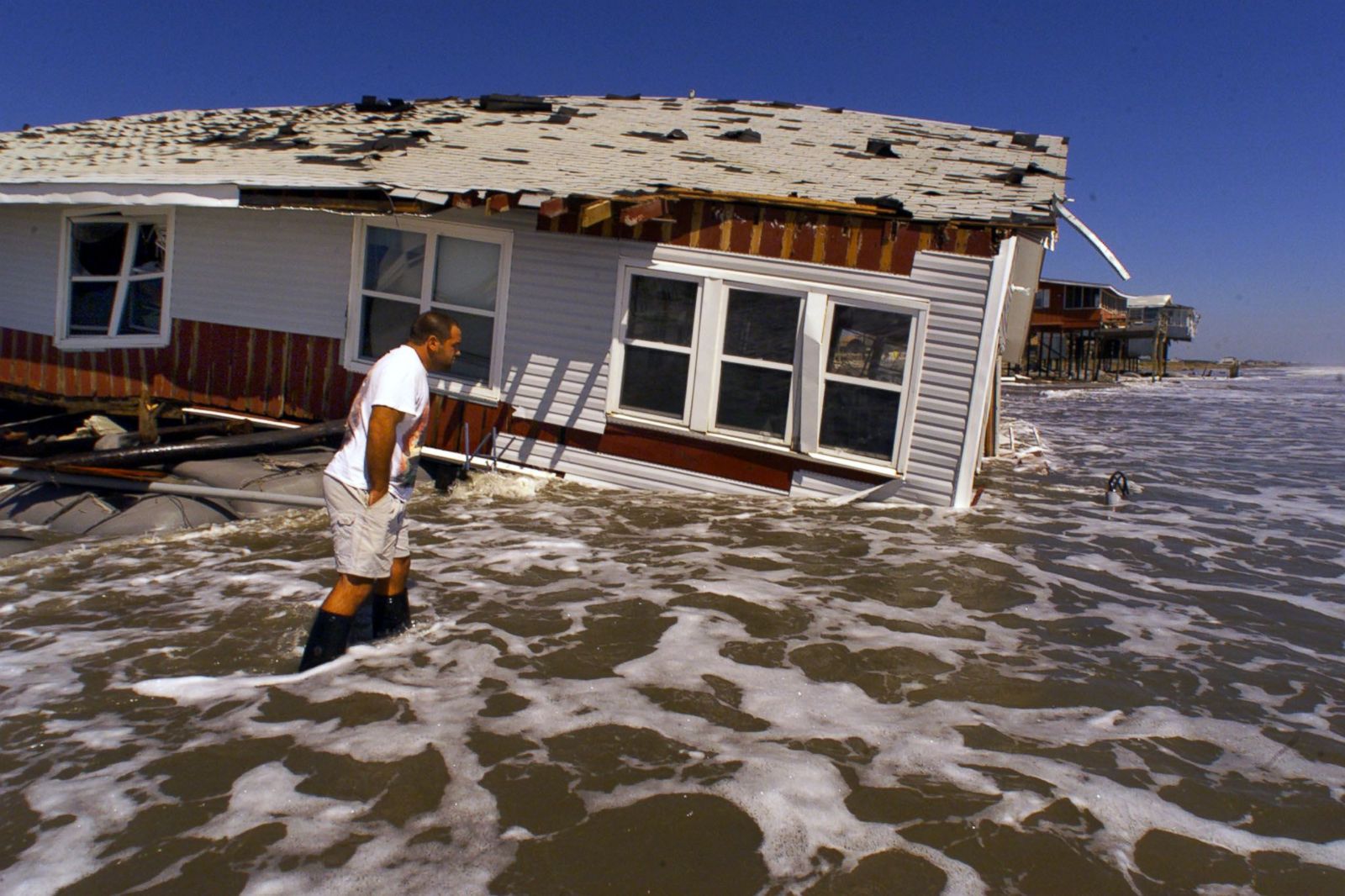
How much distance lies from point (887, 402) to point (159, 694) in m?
6.38

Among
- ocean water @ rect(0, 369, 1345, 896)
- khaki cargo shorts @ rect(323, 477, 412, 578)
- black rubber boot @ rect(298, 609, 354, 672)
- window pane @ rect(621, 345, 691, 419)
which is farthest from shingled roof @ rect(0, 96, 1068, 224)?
black rubber boot @ rect(298, 609, 354, 672)

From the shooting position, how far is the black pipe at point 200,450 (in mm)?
7879

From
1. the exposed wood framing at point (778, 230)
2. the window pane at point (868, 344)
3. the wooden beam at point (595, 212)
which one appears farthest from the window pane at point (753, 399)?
the wooden beam at point (595, 212)

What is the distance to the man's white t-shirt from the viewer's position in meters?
4.24

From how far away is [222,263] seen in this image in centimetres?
1055

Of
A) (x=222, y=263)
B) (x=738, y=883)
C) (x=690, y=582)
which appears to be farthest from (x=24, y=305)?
(x=738, y=883)

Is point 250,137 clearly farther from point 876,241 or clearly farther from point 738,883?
point 738,883

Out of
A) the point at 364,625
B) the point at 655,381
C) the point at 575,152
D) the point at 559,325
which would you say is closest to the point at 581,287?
the point at 559,325

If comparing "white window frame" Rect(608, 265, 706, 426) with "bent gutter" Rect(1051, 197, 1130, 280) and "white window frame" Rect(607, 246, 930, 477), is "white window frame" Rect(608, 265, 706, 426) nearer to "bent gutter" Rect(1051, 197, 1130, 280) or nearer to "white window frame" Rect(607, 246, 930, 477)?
"white window frame" Rect(607, 246, 930, 477)

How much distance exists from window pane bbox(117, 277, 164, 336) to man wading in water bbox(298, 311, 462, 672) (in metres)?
8.20

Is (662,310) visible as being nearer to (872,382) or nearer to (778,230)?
(778,230)

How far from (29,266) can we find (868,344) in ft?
34.2

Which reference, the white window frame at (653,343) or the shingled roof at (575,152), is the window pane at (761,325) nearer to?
the white window frame at (653,343)

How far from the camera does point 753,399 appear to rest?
8945 millimetres
